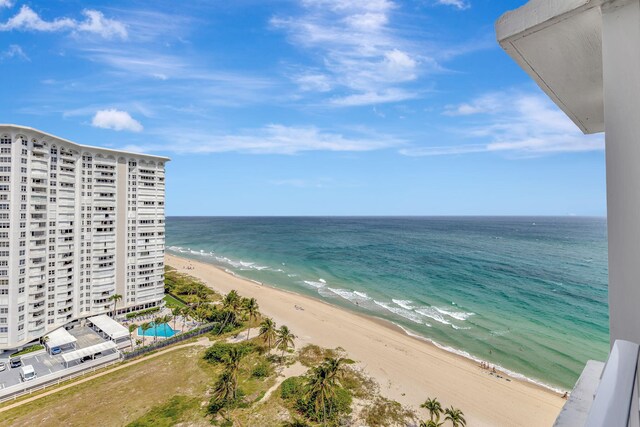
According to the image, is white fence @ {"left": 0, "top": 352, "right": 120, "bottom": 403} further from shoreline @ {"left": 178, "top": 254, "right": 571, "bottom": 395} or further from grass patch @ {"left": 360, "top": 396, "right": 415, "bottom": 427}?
shoreline @ {"left": 178, "top": 254, "right": 571, "bottom": 395}

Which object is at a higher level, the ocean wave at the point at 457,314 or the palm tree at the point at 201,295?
the palm tree at the point at 201,295

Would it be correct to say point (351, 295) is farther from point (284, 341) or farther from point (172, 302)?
point (172, 302)

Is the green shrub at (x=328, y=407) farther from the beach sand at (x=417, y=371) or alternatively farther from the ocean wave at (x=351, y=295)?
the ocean wave at (x=351, y=295)

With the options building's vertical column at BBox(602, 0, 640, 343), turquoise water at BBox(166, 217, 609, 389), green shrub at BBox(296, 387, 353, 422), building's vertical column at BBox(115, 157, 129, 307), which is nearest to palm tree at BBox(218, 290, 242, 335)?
building's vertical column at BBox(115, 157, 129, 307)

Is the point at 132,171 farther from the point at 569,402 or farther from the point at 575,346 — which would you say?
the point at 575,346

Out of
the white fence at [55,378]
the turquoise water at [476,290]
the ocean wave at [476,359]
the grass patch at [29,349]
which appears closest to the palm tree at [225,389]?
the white fence at [55,378]
